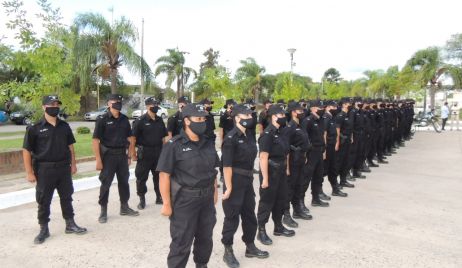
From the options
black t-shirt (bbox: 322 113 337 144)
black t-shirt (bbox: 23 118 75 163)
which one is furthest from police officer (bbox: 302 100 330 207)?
black t-shirt (bbox: 23 118 75 163)

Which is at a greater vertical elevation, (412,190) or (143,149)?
(143,149)

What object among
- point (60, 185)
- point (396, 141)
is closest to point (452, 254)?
point (60, 185)

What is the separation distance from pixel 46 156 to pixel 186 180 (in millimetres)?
2245

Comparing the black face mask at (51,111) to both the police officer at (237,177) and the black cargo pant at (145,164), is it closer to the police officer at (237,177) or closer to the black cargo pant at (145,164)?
the black cargo pant at (145,164)

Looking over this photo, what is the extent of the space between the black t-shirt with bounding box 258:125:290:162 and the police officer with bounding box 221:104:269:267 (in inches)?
11.0

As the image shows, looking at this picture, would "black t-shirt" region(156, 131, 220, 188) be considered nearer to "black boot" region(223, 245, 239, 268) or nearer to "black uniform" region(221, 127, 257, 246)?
"black uniform" region(221, 127, 257, 246)

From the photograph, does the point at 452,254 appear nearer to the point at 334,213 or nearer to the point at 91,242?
the point at 334,213

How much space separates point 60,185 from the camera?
493 cm

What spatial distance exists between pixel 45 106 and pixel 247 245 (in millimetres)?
2885

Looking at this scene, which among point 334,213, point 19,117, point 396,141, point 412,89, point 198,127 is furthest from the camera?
point 412,89

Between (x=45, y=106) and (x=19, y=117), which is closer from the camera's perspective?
(x=45, y=106)

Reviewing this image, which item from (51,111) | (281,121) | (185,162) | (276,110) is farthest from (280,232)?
(51,111)

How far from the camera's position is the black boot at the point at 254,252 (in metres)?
4.34

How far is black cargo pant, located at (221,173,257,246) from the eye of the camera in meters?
4.14
